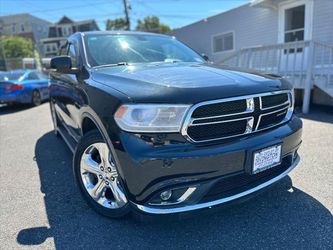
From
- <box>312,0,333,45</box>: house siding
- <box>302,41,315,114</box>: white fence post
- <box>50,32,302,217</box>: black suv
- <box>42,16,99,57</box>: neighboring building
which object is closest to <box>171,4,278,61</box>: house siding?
<box>312,0,333,45</box>: house siding

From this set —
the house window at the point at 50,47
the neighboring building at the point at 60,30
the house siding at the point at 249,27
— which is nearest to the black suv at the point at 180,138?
the house siding at the point at 249,27

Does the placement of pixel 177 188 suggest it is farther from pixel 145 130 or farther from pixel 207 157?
pixel 145 130

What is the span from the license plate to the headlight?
66cm

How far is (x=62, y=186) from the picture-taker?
3465mm

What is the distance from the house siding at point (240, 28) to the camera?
11.3 metres

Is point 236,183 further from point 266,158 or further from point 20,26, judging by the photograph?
point 20,26

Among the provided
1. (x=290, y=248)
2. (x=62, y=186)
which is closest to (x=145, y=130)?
(x=290, y=248)

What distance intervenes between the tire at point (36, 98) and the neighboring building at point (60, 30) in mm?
37883

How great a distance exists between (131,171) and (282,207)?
1.55 metres

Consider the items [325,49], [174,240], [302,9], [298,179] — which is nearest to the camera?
[174,240]

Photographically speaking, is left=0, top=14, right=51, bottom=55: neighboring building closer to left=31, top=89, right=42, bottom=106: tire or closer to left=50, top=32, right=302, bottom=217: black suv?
left=31, top=89, right=42, bottom=106: tire

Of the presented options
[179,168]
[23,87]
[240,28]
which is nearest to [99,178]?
[179,168]

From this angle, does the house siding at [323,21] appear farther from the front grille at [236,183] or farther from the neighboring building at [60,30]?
the neighboring building at [60,30]

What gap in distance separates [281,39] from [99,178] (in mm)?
9942
